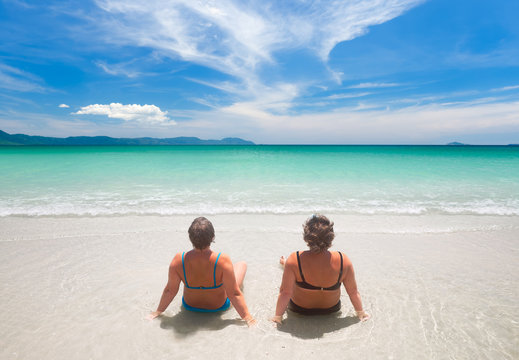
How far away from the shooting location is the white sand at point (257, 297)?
258 cm

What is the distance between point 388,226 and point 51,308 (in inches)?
296

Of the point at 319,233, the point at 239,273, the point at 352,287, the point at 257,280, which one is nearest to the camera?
the point at 319,233

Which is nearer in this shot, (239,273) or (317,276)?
(317,276)

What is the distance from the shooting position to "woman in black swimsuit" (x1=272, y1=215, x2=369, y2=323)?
8.41 feet

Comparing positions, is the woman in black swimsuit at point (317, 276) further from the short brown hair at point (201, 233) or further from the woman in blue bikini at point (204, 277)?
the short brown hair at point (201, 233)

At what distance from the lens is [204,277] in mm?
2881

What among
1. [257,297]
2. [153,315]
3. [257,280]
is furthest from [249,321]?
[257,280]

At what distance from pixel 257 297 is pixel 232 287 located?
1051 mm

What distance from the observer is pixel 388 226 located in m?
7.12

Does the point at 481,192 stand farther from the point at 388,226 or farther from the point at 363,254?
the point at 363,254

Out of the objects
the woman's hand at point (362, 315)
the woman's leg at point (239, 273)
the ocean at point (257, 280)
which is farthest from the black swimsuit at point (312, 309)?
the woman's leg at point (239, 273)

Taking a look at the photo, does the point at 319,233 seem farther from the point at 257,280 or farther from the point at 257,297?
the point at 257,280

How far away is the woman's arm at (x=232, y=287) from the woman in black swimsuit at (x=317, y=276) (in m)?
0.38

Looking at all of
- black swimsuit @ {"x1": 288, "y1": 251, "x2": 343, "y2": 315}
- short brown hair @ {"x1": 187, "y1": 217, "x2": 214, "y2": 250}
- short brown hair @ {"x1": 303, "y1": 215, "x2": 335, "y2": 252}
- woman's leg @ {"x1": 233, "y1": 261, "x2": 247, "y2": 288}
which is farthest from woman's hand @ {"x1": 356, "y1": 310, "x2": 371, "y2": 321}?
short brown hair @ {"x1": 187, "y1": 217, "x2": 214, "y2": 250}
